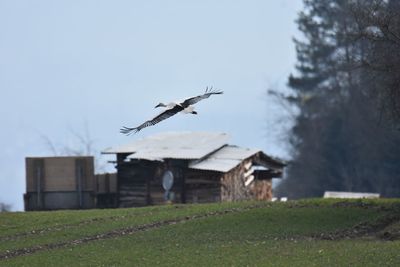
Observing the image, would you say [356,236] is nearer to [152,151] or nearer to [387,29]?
[387,29]

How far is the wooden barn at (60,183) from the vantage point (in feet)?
185

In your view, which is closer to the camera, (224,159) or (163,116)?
(163,116)

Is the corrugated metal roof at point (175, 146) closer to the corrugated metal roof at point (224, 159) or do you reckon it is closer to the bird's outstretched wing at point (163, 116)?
the corrugated metal roof at point (224, 159)

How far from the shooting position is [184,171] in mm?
56031

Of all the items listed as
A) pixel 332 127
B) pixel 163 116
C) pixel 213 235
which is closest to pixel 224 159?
pixel 213 235

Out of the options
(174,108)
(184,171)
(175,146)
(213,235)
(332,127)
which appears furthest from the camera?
(332,127)

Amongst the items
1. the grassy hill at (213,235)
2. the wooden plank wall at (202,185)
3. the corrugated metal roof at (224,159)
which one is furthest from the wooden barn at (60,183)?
the grassy hill at (213,235)

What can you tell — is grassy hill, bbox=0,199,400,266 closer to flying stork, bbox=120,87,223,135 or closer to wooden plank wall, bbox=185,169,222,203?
flying stork, bbox=120,87,223,135

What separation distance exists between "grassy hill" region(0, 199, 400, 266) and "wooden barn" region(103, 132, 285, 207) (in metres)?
11.1

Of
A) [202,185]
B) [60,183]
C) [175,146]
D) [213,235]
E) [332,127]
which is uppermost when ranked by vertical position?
[332,127]

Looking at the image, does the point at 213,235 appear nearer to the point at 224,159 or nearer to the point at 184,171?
the point at 184,171

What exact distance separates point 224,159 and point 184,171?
2198 mm

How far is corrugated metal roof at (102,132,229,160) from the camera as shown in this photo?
185 ft

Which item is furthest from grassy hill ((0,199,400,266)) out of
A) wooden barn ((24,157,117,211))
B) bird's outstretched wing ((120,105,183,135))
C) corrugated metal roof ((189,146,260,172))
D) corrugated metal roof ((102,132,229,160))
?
wooden barn ((24,157,117,211))
